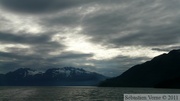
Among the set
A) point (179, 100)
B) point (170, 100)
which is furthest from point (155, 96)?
point (179, 100)

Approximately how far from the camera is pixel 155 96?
138 feet

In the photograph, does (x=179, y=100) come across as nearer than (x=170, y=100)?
No

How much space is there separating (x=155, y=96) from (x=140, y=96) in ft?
8.29

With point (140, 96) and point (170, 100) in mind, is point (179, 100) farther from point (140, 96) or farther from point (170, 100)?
point (140, 96)

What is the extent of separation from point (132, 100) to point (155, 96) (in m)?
3.69

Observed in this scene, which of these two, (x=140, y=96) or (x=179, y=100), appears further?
(x=179, y=100)

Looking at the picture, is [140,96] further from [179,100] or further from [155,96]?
[179,100]

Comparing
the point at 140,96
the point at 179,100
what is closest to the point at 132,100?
the point at 140,96

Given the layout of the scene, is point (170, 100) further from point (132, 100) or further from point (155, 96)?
point (132, 100)

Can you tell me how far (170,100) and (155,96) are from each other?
7.90 ft

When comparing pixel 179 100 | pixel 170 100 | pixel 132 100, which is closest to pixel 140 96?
pixel 132 100

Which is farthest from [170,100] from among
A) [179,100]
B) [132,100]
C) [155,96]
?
[179,100]

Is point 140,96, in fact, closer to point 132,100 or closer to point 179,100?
point 132,100

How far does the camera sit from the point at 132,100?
42.0 m
